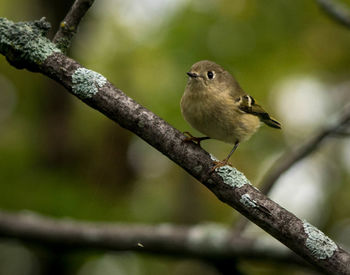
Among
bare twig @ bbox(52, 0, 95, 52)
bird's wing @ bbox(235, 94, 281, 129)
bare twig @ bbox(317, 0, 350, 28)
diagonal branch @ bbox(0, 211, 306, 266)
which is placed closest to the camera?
bare twig @ bbox(52, 0, 95, 52)

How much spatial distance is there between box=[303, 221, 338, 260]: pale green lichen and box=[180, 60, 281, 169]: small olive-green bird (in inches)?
55.3

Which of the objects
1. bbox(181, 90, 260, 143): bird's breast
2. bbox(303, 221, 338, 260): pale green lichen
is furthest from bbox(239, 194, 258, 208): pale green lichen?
bbox(181, 90, 260, 143): bird's breast

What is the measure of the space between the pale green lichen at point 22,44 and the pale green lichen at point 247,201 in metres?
1.40

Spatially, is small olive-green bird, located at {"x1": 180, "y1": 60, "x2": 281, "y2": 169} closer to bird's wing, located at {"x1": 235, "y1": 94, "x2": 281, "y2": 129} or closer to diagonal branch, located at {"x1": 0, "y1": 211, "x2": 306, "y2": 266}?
bird's wing, located at {"x1": 235, "y1": 94, "x2": 281, "y2": 129}

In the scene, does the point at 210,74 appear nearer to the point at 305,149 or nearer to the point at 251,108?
the point at 251,108

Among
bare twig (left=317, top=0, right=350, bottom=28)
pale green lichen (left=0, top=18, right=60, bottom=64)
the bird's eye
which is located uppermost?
bare twig (left=317, top=0, right=350, bottom=28)

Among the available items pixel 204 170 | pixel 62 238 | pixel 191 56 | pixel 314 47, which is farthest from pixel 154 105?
pixel 204 170

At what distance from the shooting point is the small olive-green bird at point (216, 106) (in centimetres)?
414

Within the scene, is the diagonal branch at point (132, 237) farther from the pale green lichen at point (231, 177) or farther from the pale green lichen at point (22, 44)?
the pale green lichen at point (22, 44)

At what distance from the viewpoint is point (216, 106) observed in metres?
4.23

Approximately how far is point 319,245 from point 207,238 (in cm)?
257

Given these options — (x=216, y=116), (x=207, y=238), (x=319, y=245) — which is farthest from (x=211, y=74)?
(x=319, y=245)

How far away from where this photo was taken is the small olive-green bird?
13.6ft

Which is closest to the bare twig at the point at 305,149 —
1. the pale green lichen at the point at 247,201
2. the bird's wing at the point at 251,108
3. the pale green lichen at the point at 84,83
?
the bird's wing at the point at 251,108
